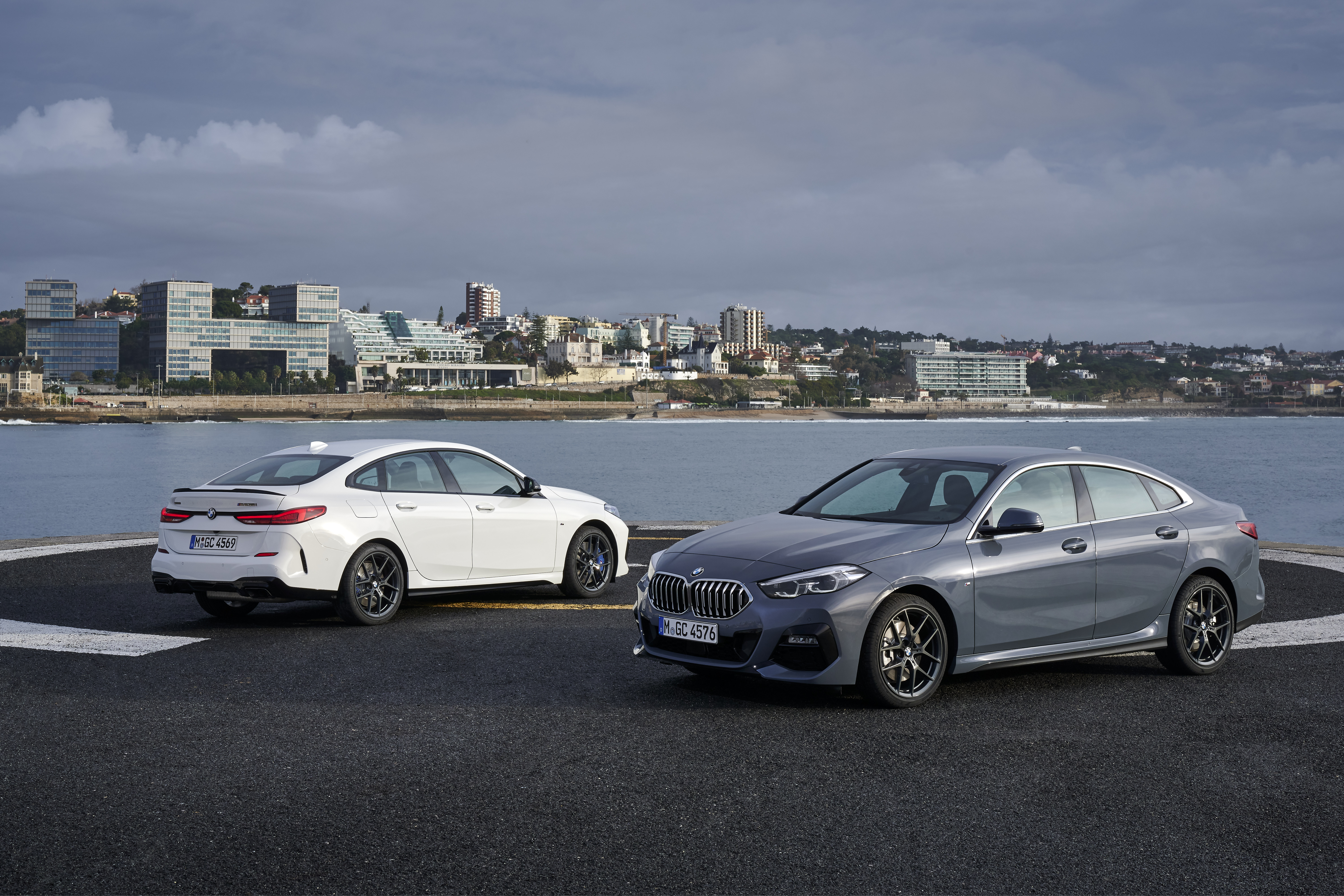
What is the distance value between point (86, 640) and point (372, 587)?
218 cm

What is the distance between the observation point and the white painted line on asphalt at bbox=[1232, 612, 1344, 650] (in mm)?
A: 8953

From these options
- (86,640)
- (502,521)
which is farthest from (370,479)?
(86,640)

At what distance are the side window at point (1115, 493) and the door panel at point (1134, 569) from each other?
0.20 feet

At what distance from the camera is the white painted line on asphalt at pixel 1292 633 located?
8.95m

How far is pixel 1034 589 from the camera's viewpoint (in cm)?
708

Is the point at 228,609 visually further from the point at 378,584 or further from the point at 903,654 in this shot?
the point at 903,654

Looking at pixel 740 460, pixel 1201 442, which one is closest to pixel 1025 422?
pixel 1201 442

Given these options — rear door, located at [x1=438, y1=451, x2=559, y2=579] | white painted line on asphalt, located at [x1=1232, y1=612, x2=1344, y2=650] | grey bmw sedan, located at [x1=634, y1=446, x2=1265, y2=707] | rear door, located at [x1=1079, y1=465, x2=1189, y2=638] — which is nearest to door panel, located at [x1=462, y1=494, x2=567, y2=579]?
rear door, located at [x1=438, y1=451, x2=559, y2=579]

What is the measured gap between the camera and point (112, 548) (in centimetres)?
1564

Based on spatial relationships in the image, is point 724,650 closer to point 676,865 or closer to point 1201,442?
point 676,865

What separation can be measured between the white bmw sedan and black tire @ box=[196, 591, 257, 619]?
0.04 feet

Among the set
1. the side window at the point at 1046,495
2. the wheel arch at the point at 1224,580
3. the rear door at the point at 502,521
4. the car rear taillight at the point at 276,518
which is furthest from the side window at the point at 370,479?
the wheel arch at the point at 1224,580

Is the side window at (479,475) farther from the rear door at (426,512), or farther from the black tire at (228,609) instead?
the black tire at (228,609)

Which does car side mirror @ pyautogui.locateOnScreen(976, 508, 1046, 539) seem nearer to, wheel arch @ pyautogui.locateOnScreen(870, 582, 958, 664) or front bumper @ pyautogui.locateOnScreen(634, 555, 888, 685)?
wheel arch @ pyautogui.locateOnScreen(870, 582, 958, 664)
